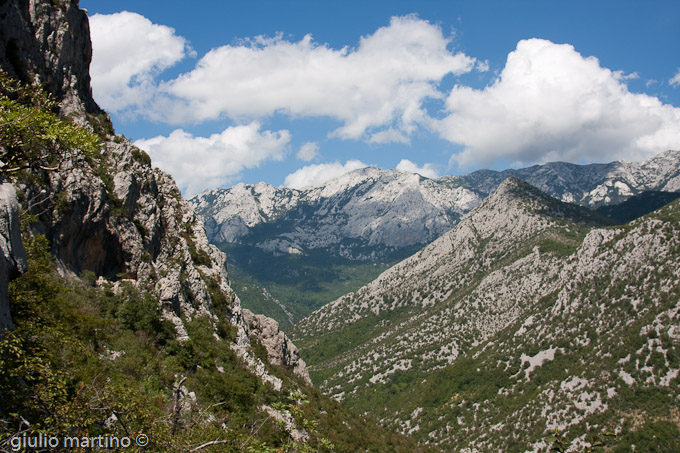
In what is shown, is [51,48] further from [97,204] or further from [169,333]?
[169,333]

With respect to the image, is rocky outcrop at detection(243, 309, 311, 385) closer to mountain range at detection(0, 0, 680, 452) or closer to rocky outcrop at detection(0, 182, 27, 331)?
mountain range at detection(0, 0, 680, 452)

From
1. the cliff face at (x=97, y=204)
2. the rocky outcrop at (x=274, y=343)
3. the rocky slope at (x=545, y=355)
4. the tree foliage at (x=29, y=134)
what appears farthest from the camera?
the rocky slope at (x=545, y=355)

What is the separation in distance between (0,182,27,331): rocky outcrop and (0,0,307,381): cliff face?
14.8 metres

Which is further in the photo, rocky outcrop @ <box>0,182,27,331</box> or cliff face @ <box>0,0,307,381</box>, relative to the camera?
cliff face @ <box>0,0,307,381</box>

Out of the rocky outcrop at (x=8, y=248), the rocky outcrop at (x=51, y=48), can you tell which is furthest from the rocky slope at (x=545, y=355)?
the rocky outcrop at (x=51, y=48)

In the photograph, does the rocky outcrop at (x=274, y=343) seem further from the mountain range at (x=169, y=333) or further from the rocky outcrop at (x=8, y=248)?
the rocky outcrop at (x=8, y=248)

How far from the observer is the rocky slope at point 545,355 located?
94712 mm

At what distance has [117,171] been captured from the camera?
37.1 metres

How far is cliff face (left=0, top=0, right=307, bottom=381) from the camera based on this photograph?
96.9 feet

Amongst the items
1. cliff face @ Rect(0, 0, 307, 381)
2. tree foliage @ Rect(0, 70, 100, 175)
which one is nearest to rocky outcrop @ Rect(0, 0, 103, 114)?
cliff face @ Rect(0, 0, 307, 381)

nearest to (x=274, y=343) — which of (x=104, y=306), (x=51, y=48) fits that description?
(x=104, y=306)

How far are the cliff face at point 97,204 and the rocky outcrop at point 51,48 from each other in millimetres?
90

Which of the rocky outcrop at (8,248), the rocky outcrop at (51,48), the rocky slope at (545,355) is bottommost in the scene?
the rocky slope at (545,355)

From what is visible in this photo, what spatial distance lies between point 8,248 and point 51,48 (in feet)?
116
